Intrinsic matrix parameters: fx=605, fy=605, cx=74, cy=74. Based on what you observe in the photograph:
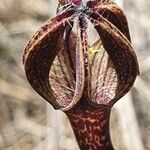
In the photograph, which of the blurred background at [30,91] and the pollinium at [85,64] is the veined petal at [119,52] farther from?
the blurred background at [30,91]

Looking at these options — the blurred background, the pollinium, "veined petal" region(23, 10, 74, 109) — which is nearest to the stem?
the pollinium

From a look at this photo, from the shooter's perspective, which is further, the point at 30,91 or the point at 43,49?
the point at 30,91

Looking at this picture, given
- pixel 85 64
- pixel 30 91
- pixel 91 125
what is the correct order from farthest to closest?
1. pixel 30 91
2. pixel 91 125
3. pixel 85 64

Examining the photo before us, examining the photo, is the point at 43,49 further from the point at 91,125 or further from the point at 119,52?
the point at 91,125

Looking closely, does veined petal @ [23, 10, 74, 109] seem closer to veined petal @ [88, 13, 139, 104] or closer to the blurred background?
veined petal @ [88, 13, 139, 104]

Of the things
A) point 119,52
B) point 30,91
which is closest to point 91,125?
point 119,52

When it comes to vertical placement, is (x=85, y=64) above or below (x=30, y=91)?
above

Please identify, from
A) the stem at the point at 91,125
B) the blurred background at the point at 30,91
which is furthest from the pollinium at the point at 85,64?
the blurred background at the point at 30,91
